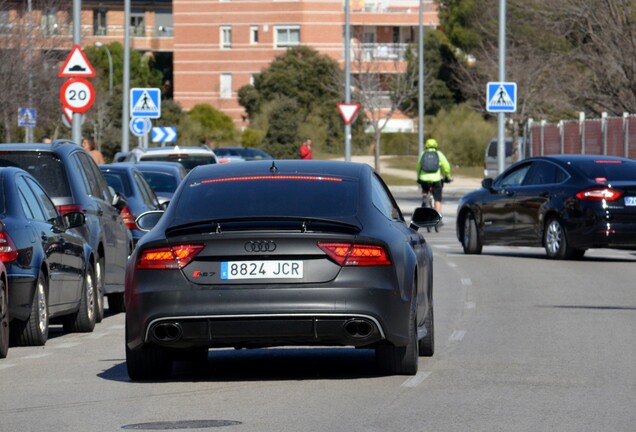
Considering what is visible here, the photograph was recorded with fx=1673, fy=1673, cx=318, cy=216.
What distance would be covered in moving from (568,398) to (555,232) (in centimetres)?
1539

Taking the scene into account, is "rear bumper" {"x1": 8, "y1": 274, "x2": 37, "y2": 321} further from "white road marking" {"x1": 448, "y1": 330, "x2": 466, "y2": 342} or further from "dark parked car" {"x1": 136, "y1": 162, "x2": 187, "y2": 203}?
"dark parked car" {"x1": 136, "y1": 162, "x2": 187, "y2": 203}

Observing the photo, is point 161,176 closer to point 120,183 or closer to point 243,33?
point 120,183

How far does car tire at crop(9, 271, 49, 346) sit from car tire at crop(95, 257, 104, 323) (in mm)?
2190

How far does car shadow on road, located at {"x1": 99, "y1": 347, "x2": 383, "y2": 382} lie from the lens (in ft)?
36.6

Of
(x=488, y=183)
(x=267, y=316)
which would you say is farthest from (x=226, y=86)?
(x=267, y=316)

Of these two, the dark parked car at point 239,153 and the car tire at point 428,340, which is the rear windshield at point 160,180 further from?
the dark parked car at point 239,153

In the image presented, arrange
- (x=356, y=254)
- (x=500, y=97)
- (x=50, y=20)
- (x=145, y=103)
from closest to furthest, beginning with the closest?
(x=356, y=254)
(x=500, y=97)
(x=145, y=103)
(x=50, y=20)

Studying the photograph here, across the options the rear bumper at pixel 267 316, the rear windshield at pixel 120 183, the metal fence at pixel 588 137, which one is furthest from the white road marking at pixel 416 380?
the metal fence at pixel 588 137

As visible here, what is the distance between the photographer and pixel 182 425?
8.89 metres

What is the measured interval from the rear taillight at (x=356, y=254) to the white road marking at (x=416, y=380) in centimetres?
83

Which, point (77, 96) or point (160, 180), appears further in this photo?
point (77, 96)

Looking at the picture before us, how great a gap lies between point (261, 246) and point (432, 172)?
1046 inches

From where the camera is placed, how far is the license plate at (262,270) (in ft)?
33.3

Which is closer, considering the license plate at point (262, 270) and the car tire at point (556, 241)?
the license plate at point (262, 270)
